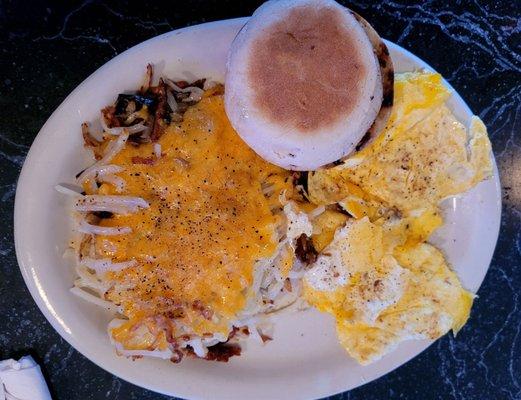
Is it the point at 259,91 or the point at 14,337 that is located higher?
the point at 259,91

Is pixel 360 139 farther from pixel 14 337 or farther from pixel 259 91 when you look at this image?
pixel 14 337

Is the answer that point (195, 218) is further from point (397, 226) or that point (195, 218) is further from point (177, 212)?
point (397, 226)

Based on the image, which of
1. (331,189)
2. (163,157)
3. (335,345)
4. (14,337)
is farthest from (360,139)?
(14,337)

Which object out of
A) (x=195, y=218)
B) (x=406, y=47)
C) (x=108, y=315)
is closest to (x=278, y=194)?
(x=195, y=218)

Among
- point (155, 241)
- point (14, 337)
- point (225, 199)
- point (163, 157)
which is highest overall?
point (163, 157)

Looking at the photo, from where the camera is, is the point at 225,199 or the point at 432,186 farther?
the point at 432,186

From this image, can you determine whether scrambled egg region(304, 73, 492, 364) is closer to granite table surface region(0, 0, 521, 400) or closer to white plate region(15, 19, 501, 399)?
white plate region(15, 19, 501, 399)

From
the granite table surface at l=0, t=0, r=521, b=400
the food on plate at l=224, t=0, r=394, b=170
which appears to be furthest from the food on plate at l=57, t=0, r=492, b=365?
the granite table surface at l=0, t=0, r=521, b=400
